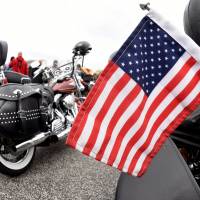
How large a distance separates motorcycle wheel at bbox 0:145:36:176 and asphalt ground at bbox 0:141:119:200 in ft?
0.24

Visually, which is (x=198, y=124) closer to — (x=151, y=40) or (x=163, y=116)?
(x=163, y=116)

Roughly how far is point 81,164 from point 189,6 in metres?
2.43

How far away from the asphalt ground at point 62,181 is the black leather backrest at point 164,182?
1364mm

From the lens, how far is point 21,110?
2.63m

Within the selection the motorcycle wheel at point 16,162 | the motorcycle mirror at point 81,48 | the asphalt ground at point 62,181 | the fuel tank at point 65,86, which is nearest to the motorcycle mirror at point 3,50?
the motorcycle wheel at point 16,162

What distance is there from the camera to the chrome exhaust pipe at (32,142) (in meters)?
2.79

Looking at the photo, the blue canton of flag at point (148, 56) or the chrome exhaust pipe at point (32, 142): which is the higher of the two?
the blue canton of flag at point (148, 56)

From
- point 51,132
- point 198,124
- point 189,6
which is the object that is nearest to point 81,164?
point 51,132

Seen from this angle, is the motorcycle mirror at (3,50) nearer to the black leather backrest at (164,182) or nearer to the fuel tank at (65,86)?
the fuel tank at (65,86)

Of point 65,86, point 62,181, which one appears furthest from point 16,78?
point 62,181

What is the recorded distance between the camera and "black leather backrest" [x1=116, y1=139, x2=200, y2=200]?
1114mm

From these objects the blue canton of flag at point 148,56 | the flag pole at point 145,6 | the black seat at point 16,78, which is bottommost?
the black seat at point 16,78

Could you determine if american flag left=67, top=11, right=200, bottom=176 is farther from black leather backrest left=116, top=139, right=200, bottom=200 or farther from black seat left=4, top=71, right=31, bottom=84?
black seat left=4, top=71, right=31, bottom=84

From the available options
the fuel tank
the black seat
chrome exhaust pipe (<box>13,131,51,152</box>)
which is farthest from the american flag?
the fuel tank
